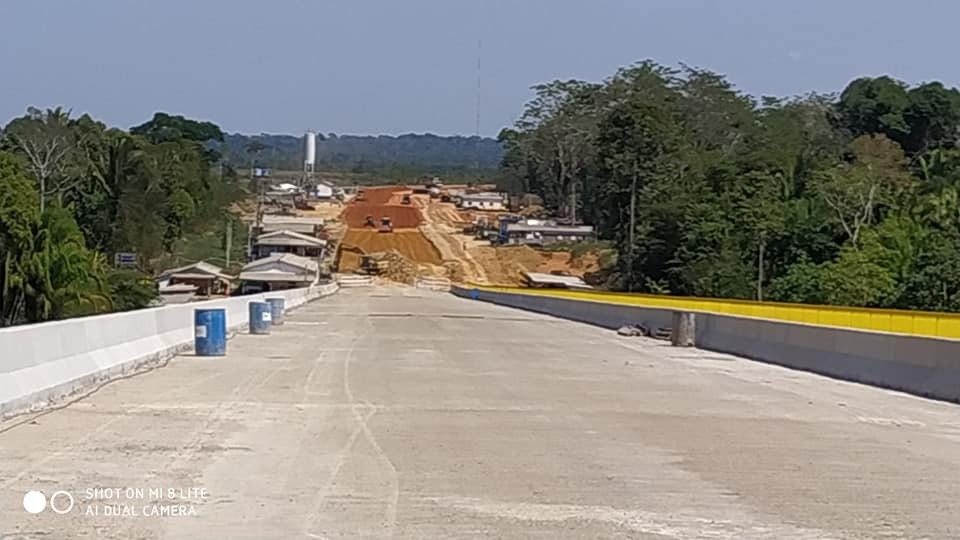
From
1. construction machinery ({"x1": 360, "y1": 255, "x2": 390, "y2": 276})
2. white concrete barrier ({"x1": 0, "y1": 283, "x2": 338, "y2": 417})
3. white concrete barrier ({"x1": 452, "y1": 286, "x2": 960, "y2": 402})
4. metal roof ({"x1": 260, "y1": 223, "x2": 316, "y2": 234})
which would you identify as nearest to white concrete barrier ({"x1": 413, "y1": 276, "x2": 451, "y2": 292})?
construction machinery ({"x1": 360, "y1": 255, "x2": 390, "y2": 276})

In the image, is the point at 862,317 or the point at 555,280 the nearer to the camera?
the point at 862,317

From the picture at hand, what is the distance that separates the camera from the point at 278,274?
130m

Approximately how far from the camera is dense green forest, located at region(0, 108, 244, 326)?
8362cm

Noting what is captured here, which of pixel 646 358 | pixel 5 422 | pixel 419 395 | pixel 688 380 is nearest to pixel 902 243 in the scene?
pixel 646 358

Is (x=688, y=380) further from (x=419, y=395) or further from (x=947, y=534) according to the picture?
(x=947, y=534)

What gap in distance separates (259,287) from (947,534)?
118339 mm

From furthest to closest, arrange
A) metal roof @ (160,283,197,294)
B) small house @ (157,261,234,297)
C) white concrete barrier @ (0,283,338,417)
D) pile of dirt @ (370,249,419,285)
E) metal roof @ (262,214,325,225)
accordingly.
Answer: metal roof @ (262,214,325,225)
pile of dirt @ (370,249,419,285)
small house @ (157,261,234,297)
metal roof @ (160,283,197,294)
white concrete barrier @ (0,283,338,417)

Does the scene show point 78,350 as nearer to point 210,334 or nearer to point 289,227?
point 210,334

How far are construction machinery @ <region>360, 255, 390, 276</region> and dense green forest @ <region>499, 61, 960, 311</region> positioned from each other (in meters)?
21.9

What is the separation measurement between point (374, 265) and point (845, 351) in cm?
13183

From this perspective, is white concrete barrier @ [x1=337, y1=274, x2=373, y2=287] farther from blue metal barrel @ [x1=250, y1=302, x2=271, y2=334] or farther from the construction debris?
blue metal barrel @ [x1=250, y1=302, x2=271, y2=334]

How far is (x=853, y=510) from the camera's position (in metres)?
12.1

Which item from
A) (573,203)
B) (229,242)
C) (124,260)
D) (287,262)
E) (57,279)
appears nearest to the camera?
(57,279)

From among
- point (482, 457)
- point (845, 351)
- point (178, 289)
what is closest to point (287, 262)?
point (178, 289)
